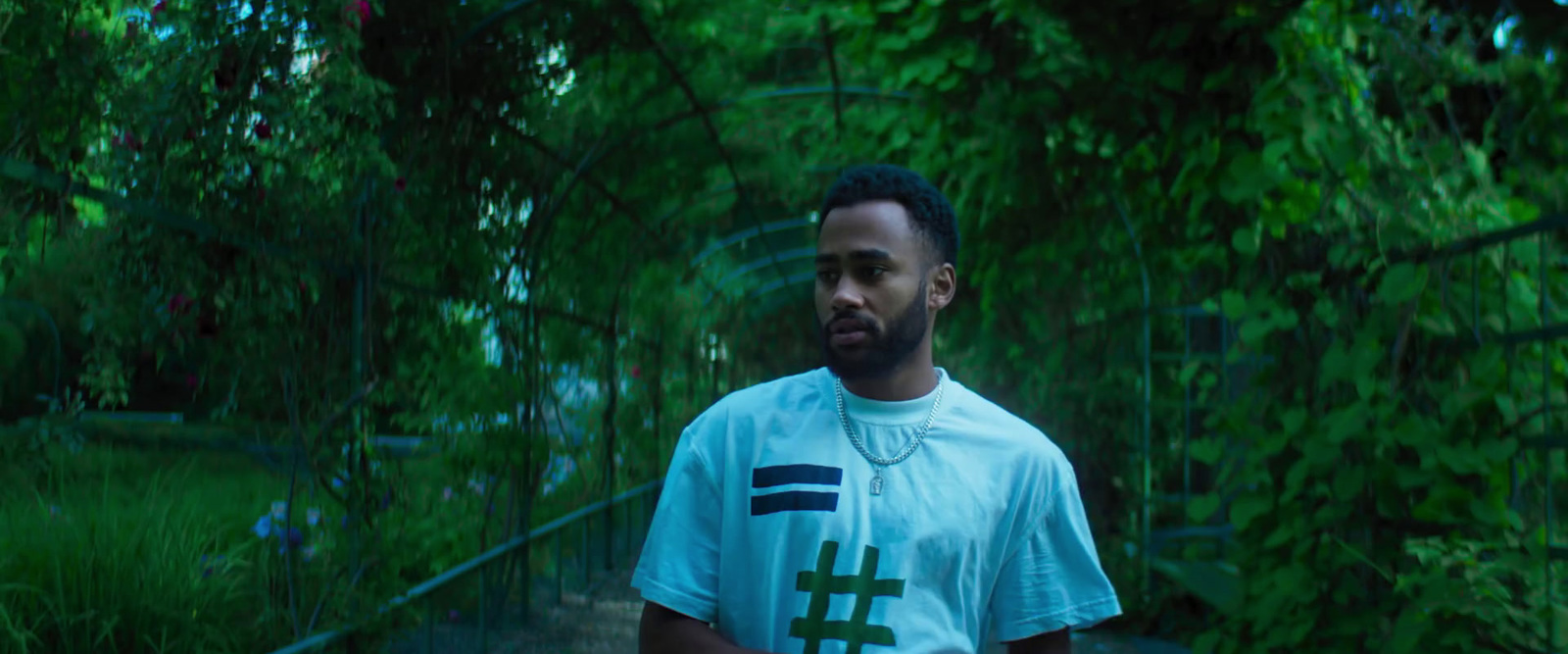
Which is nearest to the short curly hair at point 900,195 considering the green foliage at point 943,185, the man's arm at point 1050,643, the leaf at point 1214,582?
the man's arm at point 1050,643

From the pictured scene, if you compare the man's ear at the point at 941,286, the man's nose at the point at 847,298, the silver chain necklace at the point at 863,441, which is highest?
the man's ear at the point at 941,286

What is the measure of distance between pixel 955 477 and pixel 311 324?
284cm

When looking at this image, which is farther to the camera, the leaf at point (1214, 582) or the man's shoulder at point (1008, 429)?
the leaf at point (1214, 582)

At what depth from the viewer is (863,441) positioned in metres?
1.80

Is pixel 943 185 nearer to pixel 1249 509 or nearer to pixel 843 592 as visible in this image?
pixel 1249 509

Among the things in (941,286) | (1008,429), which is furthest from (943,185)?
(1008,429)

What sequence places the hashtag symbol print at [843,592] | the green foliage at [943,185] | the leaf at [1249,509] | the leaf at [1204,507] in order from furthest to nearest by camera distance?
the leaf at [1204,507] < the leaf at [1249,509] < the green foliage at [943,185] < the hashtag symbol print at [843,592]

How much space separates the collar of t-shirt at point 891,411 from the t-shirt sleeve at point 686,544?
0.73 feet

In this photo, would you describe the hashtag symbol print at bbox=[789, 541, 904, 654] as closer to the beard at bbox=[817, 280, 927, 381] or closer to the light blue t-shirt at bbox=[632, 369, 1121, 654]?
the light blue t-shirt at bbox=[632, 369, 1121, 654]

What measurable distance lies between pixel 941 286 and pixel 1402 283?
2049 mm

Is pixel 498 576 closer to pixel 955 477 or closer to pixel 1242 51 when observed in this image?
pixel 1242 51

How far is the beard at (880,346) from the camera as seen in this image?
5.76 feet

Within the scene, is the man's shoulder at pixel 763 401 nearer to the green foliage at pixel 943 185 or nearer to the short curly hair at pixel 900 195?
the short curly hair at pixel 900 195

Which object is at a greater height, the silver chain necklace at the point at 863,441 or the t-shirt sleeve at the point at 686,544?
the silver chain necklace at the point at 863,441
